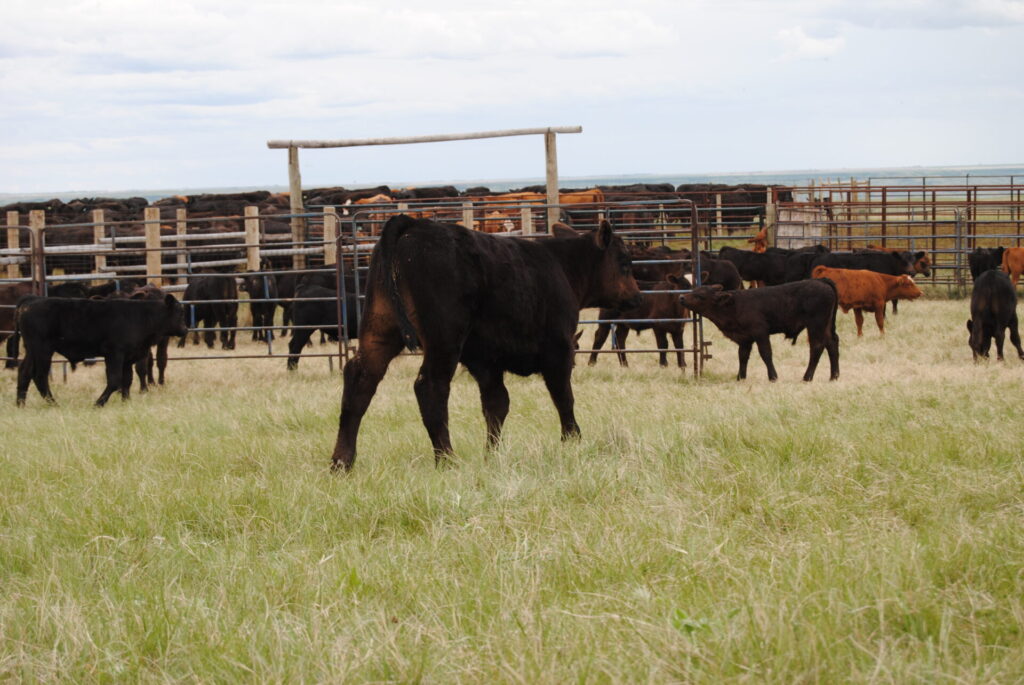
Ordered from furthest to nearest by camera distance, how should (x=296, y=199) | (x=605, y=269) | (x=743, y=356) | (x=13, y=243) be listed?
(x=13, y=243) → (x=296, y=199) → (x=743, y=356) → (x=605, y=269)

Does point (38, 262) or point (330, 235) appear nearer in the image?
point (38, 262)

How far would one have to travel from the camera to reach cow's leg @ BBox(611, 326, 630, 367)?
1266cm

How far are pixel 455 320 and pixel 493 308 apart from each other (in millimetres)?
303

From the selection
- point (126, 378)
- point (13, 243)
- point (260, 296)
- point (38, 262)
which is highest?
point (13, 243)

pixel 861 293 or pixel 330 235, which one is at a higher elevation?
pixel 330 235

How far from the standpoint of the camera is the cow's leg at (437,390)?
A: 5.95 m

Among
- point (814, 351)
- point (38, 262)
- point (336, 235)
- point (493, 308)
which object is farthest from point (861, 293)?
point (38, 262)

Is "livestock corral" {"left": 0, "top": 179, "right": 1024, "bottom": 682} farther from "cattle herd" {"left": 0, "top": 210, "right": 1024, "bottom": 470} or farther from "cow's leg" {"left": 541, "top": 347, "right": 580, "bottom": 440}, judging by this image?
"cattle herd" {"left": 0, "top": 210, "right": 1024, "bottom": 470}

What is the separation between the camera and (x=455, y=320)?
596 centimetres

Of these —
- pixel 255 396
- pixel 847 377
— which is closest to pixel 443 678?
pixel 255 396

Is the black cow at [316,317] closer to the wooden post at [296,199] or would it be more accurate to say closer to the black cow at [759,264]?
the wooden post at [296,199]

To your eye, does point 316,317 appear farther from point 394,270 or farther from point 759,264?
point 759,264

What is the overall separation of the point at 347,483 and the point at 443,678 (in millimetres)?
2507

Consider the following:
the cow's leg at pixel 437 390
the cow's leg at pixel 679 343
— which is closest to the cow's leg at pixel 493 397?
the cow's leg at pixel 437 390
